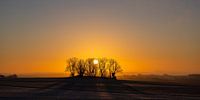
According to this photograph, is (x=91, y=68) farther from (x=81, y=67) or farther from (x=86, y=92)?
(x=86, y=92)

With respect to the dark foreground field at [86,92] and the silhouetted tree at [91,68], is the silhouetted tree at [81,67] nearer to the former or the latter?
the silhouetted tree at [91,68]

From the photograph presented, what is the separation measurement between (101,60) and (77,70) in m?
9.64

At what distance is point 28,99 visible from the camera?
29344 mm

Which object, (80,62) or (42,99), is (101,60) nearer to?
(80,62)

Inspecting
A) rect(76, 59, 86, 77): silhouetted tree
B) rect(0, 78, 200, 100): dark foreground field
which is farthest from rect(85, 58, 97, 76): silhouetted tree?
rect(0, 78, 200, 100): dark foreground field

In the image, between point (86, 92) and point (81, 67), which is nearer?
point (86, 92)

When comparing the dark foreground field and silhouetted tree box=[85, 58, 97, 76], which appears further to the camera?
silhouetted tree box=[85, 58, 97, 76]

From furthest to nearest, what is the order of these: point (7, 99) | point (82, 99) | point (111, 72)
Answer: point (111, 72), point (82, 99), point (7, 99)

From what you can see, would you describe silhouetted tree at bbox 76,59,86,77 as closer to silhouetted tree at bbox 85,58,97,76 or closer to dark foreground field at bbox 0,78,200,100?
silhouetted tree at bbox 85,58,97,76

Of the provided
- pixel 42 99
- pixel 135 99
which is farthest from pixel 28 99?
pixel 135 99

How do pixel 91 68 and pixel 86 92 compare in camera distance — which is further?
pixel 91 68

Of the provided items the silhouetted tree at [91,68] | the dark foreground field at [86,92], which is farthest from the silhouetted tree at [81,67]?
the dark foreground field at [86,92]

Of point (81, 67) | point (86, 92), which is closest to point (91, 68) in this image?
point (81, 67)

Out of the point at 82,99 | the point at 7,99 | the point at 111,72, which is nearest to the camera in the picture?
the point at 7,99
